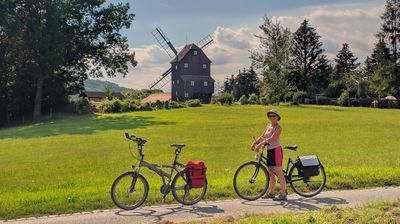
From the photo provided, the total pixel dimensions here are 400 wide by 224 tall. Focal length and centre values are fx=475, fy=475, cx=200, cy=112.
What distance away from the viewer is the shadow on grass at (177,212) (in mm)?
8938

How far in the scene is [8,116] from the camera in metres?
57.6

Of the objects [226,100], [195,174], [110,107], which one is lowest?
[195,174]

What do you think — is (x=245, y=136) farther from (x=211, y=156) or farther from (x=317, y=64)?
(x=317, y=64)

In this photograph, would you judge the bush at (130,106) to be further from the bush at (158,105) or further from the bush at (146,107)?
the bush at (158,105)

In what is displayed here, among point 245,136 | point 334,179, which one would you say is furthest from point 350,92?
point 334,179

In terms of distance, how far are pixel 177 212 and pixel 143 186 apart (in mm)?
981

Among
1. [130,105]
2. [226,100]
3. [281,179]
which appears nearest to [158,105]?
[130,105]

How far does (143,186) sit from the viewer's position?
9.72 meters

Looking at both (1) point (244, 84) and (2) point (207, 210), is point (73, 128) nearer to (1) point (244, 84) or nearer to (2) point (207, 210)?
(2) point (207, 210)

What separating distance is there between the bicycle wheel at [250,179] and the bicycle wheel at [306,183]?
28.5 inches

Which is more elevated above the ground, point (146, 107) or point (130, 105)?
point (130, 105)

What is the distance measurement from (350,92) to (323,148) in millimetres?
67631

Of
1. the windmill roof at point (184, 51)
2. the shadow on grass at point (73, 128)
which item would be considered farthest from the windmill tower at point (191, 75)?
the shadow on grass at point (73, 128)

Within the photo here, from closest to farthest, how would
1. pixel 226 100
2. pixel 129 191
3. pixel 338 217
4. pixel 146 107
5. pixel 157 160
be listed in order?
pixel 338 217 < pixel 129 191 < pixel 157 160 < pixel 146 107 < pixel 226 100
